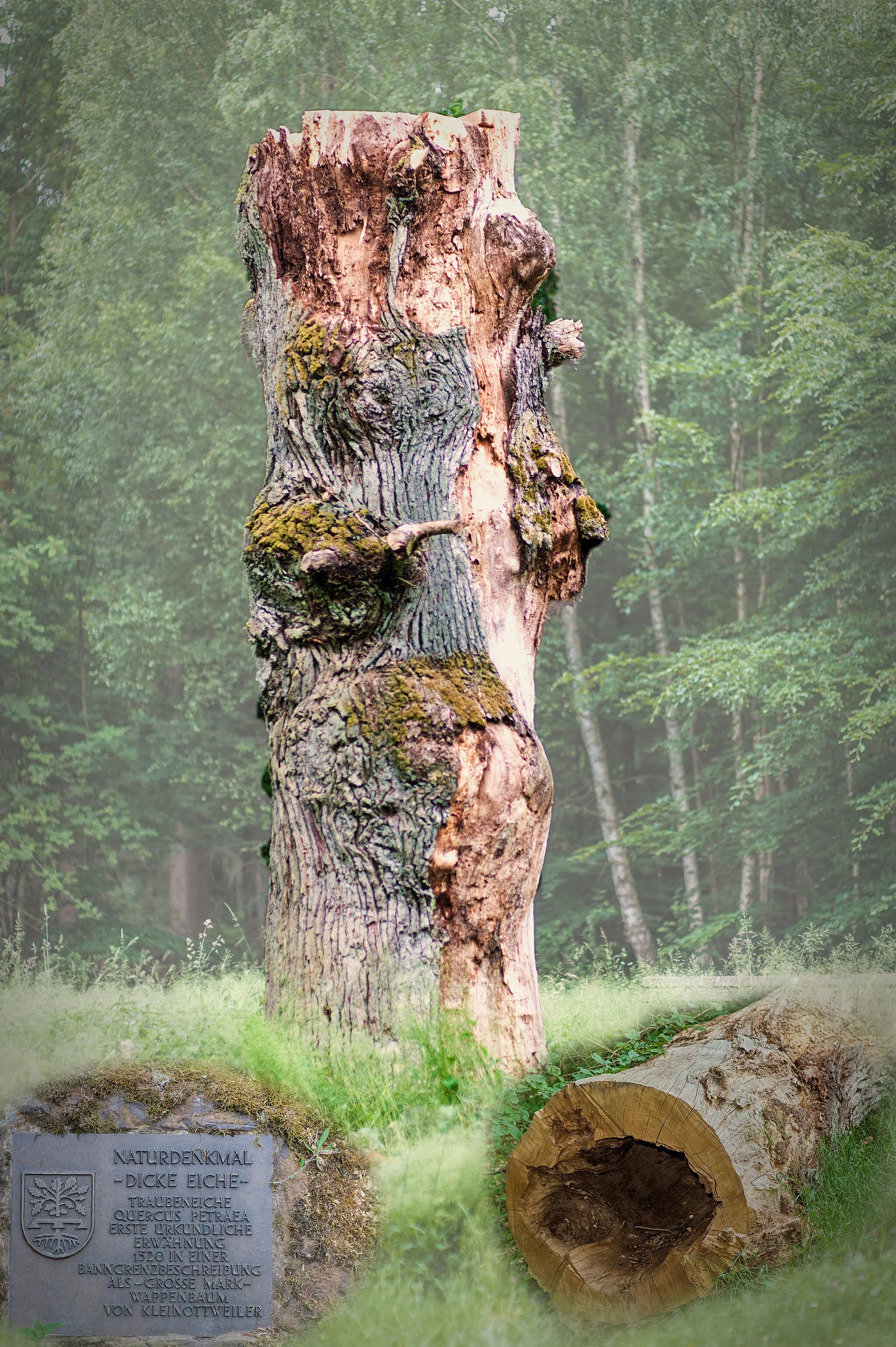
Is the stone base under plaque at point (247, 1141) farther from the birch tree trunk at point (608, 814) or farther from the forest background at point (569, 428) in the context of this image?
the birch tree trunk at point (608, 814)

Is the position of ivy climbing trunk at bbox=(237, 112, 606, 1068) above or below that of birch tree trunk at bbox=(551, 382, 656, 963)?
above

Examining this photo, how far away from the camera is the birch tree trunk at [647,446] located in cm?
1656

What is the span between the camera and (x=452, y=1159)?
4.51 meters

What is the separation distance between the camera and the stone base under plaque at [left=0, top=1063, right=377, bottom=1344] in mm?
4363

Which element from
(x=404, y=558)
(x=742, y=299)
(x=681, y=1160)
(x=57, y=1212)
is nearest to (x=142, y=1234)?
(x=57, y=1212)

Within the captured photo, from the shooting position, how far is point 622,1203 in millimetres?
4543

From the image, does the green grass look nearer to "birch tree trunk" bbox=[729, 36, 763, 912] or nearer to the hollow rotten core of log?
the hollow rotten core of log

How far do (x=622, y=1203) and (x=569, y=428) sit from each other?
56.6ft

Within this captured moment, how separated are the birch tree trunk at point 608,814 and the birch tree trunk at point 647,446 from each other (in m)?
0.72

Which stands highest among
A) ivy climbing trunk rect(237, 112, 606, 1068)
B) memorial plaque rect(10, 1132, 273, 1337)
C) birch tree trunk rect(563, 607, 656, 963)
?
ivy climbing trunk rect(237, 112, 606, 1068)

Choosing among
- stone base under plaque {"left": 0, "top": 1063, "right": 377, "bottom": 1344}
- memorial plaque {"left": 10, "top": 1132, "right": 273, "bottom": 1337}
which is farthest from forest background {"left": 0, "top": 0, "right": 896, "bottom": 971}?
memorial plaque {"left": 10, "top": 1132, "right": 273, "bottom": 1337}

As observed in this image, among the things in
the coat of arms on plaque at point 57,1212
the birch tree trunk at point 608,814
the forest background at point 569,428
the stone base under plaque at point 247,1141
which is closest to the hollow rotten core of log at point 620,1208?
the stone base under plaque at point 247,1141

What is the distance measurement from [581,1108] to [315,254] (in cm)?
409

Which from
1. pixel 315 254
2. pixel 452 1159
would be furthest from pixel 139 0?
pixel 452 1159
